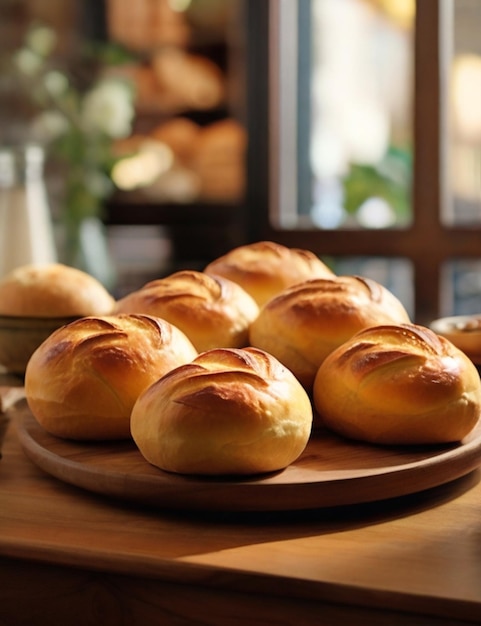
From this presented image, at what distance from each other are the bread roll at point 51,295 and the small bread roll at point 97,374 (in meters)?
0.34

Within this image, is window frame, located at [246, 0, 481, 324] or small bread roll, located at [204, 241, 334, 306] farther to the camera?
window frame, located at [246, 0, 481, 324]

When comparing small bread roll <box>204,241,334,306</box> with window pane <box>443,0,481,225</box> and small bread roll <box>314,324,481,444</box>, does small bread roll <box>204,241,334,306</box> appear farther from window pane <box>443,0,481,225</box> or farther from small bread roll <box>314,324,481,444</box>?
window pane <box>443,0,481,225</box>

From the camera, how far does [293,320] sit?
3.56 feet

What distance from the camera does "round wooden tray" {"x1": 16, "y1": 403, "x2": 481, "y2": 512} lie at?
80 cm

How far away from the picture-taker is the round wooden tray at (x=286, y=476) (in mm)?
803

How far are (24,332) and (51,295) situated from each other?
68 millimetres

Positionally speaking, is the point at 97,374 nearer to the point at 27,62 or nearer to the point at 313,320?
the point at 313,320

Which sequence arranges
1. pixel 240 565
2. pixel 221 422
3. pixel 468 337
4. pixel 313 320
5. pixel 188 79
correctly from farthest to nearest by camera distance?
pixel 188 79
pixel 468 337
pixel 313 320
pixel 221 422
pixel 240 565

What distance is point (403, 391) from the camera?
0.90 m

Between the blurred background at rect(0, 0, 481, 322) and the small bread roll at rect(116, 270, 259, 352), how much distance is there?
1894 millimetres

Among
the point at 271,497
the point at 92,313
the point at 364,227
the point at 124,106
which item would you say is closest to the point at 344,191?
the point at 364,227

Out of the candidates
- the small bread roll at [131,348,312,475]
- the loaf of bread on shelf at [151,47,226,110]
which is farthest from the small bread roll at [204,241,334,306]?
the loaf of bread on shelf at [151,47,226,110]

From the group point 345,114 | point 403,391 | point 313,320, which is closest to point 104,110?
point 345,114

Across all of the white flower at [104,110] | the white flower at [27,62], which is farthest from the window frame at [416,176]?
the white flower at [27,62]
